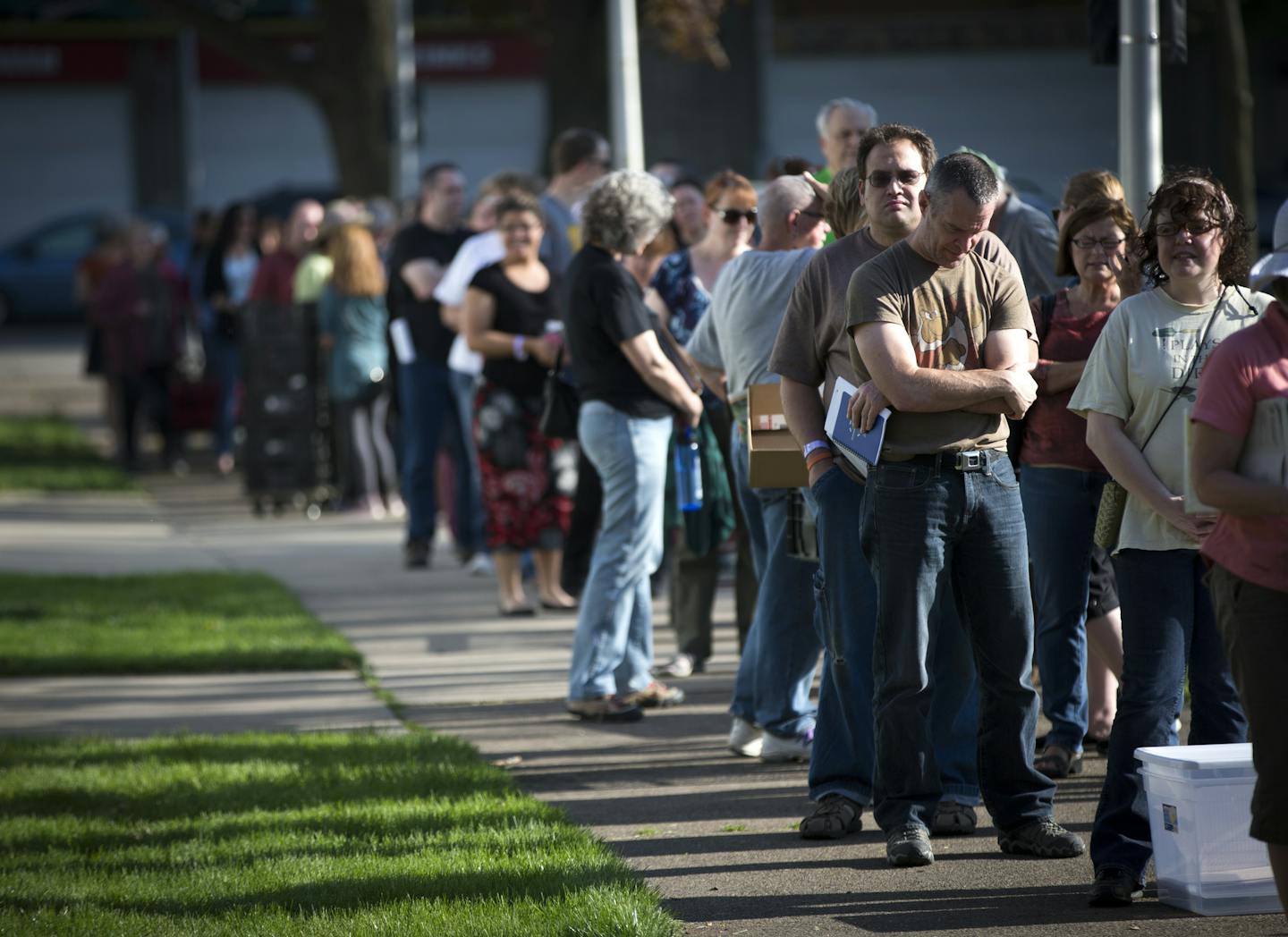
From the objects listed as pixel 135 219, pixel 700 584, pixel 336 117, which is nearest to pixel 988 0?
pixel 336 117

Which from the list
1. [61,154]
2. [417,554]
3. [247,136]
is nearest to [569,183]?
[417,554]

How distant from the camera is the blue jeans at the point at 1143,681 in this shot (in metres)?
5.44

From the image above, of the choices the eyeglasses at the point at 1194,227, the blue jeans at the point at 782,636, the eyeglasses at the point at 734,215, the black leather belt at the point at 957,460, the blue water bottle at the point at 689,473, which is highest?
the eyeglasses at the point at 1194,227

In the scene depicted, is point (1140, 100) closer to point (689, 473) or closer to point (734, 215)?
point (734, 215)

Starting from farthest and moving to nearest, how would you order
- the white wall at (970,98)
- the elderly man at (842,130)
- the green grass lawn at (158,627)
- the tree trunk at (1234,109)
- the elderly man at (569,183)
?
the white wall at (970,98) < the tree trunk at (1234,109) < the elderly man at (569,183) < the green grass lawn at (158,627) < the elderly man at (842,130)

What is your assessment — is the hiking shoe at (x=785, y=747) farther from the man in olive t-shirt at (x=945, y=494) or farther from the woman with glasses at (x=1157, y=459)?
the woman with glasses at (x=1157, y=459)

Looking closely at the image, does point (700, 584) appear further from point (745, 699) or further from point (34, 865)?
point (34, 865)

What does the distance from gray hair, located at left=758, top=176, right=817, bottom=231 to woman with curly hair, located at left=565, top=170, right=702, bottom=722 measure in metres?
0.95

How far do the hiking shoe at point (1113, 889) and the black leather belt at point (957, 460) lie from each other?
1.16 meters

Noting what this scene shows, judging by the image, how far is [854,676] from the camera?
20.2 feet

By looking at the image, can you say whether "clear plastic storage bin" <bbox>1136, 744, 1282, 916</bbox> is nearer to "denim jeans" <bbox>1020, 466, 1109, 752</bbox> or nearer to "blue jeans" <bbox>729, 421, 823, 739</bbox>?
"denim jeans" <bbox>1020, 466, 1109, 752</bbox>

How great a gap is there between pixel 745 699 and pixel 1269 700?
3.18 m

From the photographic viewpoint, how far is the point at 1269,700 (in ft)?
14.8

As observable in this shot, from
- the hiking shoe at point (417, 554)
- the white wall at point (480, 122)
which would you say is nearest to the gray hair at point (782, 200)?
the hiking shoe at point (417, 554)
